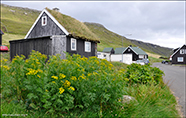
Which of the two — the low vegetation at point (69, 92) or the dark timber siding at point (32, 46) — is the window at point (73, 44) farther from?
the low vegetation at point (69, 92)

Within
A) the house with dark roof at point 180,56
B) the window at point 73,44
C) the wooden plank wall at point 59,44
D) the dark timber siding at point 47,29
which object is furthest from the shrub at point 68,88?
the house with dark roof at point 180,56

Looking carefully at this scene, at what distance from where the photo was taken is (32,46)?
1411cm

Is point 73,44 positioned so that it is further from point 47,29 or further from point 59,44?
point 47,29

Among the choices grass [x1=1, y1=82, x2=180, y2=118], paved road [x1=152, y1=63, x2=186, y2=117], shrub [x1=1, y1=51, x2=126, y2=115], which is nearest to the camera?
shrub [x1=1, y1=51, x2=126, y2=115]

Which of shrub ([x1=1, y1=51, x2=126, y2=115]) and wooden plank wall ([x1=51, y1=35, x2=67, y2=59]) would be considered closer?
shrub ([x1=1, y1=51, x2=126, y2=115])

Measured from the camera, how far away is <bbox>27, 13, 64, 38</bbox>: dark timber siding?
565 inches

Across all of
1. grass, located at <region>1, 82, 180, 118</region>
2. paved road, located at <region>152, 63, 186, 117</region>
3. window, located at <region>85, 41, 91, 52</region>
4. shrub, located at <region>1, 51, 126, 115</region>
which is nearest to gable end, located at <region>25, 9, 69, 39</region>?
window, located at <region>85, 41, 91, 52</region>

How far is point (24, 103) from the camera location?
338 cm

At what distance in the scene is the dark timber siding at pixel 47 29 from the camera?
47.1 ft

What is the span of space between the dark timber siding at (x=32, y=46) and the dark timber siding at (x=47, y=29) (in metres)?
1.46

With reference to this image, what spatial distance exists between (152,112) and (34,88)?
10.6 ft

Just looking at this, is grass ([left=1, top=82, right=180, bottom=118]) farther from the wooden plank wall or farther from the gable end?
the gable end

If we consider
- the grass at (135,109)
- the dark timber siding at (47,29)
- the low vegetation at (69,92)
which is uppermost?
the dark timber siding at (47,29)

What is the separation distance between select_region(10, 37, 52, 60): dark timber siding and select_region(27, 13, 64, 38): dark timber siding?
1456mm
